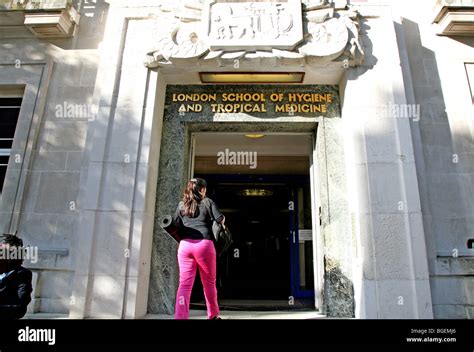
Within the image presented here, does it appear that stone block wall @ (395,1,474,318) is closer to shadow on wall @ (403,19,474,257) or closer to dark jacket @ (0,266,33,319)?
A: shadow on wall @ (403,19,474,257)

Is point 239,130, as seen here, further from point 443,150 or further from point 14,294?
point 14,294

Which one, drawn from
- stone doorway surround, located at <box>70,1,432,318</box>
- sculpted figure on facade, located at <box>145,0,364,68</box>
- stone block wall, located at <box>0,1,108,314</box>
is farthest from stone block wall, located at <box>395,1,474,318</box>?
stone block wall, located at <box>0,1,108,314</box>

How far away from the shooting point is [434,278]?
5234 mm

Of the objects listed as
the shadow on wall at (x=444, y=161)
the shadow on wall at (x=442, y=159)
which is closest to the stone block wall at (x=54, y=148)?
the shadow on wall at (x=444, y=161)

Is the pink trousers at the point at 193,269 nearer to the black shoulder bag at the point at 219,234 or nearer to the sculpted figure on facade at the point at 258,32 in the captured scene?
the black shoulder bag at the point at 219,234

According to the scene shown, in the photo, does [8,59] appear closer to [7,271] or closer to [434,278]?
[7,271]

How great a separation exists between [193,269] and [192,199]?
96 centimetres

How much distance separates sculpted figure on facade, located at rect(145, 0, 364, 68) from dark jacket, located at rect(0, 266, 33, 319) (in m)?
4.14

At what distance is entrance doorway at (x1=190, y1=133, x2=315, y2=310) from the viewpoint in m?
7.66

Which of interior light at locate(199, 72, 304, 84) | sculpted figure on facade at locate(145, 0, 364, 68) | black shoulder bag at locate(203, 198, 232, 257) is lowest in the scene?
black shoulder bag at locate(203, 198, 232, 257)

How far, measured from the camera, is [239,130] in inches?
257

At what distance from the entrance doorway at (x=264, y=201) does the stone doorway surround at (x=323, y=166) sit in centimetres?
129

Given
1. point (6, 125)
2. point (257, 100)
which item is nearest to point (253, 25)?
point (257, 100)
